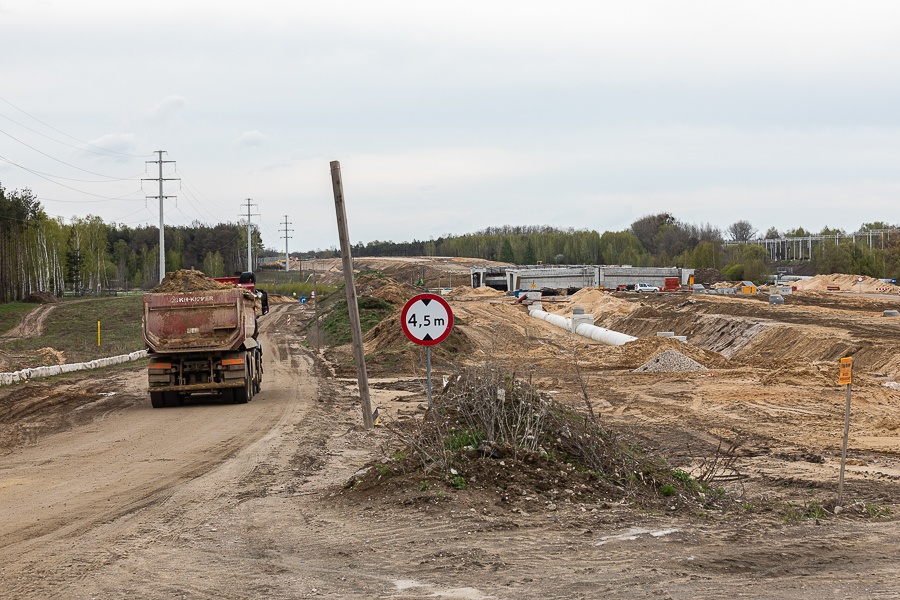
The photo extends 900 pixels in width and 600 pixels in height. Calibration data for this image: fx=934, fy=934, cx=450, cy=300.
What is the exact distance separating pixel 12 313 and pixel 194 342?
186ft

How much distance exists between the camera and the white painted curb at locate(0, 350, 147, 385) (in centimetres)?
2669

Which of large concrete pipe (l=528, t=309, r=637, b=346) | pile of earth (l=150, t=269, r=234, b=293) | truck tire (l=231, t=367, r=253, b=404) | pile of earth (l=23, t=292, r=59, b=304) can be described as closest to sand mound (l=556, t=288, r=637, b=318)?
large concrete pipe (l=528, t=309, r=637, b=346)

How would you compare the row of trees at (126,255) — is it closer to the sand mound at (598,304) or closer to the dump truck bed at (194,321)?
the sand mound at (598,304)

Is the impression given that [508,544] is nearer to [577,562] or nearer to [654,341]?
[577,562]

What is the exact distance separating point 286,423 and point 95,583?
37.7ft

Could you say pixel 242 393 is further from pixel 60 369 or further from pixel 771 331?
pixel 771 331

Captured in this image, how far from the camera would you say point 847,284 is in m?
103

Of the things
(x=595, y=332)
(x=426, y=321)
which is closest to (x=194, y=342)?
(x=426, y=321)

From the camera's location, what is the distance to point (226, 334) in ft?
73.6

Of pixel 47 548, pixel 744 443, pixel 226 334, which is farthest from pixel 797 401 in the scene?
pixel 47 548

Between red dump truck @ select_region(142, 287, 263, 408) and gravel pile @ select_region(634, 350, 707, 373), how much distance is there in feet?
46.2

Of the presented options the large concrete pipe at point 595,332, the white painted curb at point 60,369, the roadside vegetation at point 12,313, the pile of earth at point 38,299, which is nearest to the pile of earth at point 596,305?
the large concrete pipe at point 595,332

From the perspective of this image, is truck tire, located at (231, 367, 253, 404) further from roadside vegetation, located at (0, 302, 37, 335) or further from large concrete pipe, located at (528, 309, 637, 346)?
roadside vegetation, located at (0, 302, 37, 335)

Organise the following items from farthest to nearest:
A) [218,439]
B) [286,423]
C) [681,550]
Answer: [286,423]
[218,439]
[681,550]
